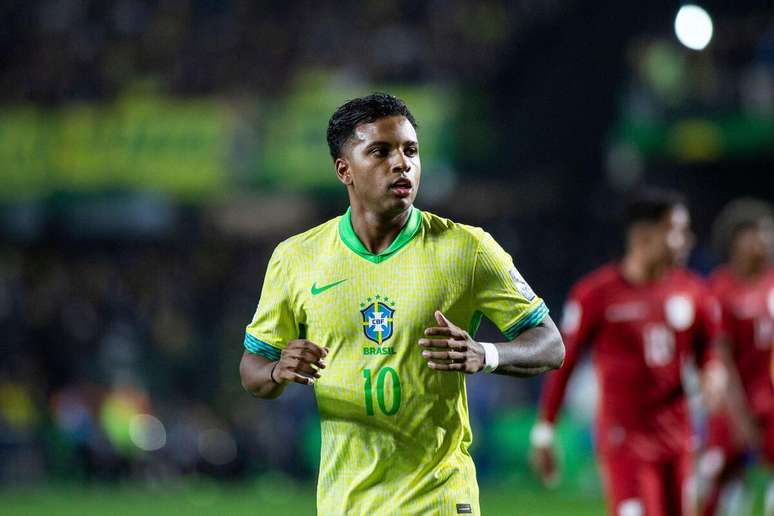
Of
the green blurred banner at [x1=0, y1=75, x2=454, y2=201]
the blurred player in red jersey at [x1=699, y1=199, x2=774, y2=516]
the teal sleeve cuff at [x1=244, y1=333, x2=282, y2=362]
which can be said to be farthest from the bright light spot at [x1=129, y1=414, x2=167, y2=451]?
the teal sleeve cuff at [x1=244, y1=333, x2=282, y2=362]

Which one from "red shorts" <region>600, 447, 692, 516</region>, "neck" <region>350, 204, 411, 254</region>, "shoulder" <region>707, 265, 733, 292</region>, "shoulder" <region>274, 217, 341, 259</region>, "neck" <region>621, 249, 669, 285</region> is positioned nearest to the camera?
"neck" <region>350, 204, 411, 254</region>

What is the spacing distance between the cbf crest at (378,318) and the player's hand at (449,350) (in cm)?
36

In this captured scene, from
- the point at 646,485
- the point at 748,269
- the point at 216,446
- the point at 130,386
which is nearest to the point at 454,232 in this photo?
the point at 646,485

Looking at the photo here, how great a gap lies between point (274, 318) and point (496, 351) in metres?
0.86

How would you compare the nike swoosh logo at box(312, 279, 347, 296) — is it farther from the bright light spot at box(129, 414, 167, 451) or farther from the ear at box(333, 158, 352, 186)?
the bright light spot at box(129, 414, 167, 451)

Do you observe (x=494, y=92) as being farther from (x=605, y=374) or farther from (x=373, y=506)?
(x=373, y=506)

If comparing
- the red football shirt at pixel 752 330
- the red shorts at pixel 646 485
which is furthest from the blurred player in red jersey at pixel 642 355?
the red football shirt at pixel 752 330

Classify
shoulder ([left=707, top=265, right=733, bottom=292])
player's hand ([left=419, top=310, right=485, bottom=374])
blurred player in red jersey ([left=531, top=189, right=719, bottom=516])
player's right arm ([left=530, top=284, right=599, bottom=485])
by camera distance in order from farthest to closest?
shoulder ([left=707, top=265, right=733, bottom=292])
player's right arm ([left=530, top=284, right=599, bottom=485])
blurred player in red jersey ([left=531, top=189, right=719, bottom=516])
player's hand ([left=419, top=310, right=485, bottom=374])

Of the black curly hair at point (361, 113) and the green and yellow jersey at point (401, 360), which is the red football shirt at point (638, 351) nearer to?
the green and yellow jersey at point (401, 360)

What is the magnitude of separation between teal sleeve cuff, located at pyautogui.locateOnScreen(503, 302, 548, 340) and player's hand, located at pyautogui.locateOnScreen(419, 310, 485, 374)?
0.38m


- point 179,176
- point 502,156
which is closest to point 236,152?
point 179,176

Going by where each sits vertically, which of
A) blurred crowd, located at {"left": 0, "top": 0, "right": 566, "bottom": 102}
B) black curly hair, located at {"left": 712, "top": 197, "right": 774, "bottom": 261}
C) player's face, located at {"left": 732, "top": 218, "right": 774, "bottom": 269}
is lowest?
player's face, located at {"left": 732, "top": 218, "right": 774, "bottom": 269}

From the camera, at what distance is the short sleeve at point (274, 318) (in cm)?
468

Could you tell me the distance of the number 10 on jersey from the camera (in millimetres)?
4445
